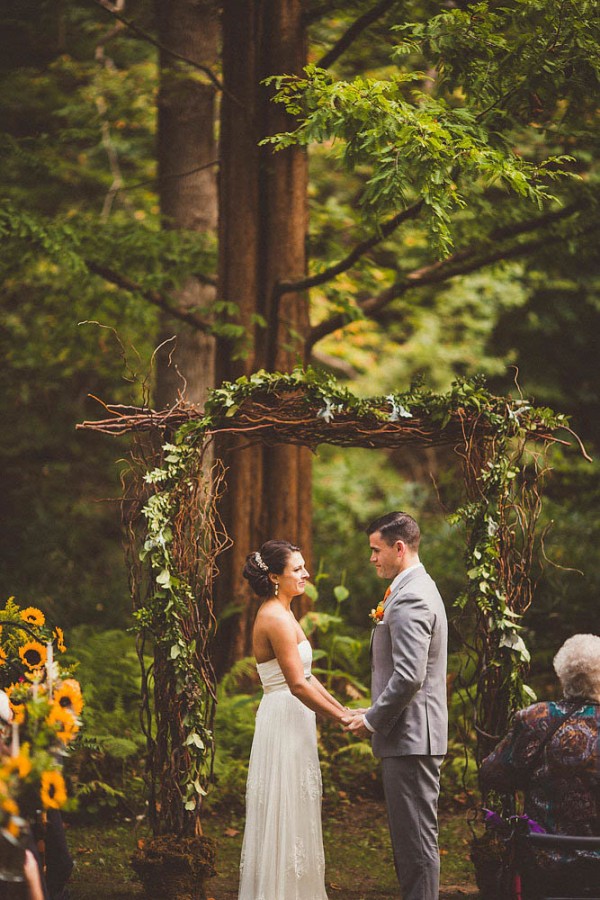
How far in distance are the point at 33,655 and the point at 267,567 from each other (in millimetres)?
1281

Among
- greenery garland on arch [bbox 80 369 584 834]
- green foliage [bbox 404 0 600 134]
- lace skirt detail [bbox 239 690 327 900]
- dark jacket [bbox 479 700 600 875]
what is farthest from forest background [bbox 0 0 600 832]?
dark jacket [bbox 479 700 600 875]

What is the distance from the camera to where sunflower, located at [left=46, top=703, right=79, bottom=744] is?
3.21 meters

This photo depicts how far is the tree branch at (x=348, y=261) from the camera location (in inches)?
273

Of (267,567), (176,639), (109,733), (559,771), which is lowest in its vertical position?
(109,733)

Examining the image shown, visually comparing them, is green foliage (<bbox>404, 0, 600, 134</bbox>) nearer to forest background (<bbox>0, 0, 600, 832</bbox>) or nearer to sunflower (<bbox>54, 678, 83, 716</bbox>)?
forest background (<bbox>0, 0, 600, 832</bbox>)

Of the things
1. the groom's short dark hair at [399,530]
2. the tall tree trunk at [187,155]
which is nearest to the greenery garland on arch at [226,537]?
the groom's short dark hair at [399,530]

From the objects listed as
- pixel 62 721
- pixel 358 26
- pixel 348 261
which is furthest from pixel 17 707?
pixel 358 26

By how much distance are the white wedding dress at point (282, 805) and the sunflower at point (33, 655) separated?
1140mm

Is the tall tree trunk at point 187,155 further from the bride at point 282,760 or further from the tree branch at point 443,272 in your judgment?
the bride at point 282,760

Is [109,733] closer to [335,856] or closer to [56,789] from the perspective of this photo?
[335,856]

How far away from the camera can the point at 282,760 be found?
4699mm

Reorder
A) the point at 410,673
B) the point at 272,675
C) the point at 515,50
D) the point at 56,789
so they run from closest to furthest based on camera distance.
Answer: the point at 56,789, the point at 410,673, the point at 272,675, the point at 515,50

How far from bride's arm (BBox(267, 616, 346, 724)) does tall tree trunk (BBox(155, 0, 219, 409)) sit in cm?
439

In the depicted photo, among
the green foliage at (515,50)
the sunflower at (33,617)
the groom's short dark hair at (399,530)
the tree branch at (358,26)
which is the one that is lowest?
the sunflower at (33,617)
